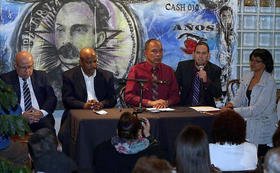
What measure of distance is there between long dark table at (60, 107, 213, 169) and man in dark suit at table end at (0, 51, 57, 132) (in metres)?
0.50

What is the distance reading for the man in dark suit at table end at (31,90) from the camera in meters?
5.29

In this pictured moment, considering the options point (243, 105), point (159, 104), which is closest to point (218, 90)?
point (243, 105)

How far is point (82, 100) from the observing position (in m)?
5.52

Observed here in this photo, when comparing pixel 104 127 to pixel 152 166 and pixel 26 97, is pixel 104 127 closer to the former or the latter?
pixel 26 97

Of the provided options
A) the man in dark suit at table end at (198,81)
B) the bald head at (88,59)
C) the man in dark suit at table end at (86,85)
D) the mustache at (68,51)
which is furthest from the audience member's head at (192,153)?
the mustache at (68,51)

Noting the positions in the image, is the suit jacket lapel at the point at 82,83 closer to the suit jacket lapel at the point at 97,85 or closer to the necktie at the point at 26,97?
the suit jacket lapel at the point at 97,85

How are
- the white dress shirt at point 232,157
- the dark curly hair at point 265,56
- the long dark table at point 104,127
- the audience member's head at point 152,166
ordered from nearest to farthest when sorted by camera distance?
the audience member's head at point 152,166
the white dress shirt at point 232,157
the long dark table at point 104,127
the dark curly hair at point 265,56

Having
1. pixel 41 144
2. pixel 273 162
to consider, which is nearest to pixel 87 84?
pixel 41 144

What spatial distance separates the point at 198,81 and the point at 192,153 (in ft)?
9.98

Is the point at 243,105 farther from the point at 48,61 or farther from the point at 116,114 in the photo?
the point at 48,61

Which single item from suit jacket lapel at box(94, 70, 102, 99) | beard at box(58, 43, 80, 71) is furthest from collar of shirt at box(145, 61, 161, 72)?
beard at box(58, 43, 80, 71)

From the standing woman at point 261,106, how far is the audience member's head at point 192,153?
2.70 m

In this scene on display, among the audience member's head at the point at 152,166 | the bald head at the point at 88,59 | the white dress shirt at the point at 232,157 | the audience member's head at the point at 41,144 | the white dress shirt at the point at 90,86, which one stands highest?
the bald head at the point at 88,59

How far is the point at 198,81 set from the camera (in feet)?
18.6
